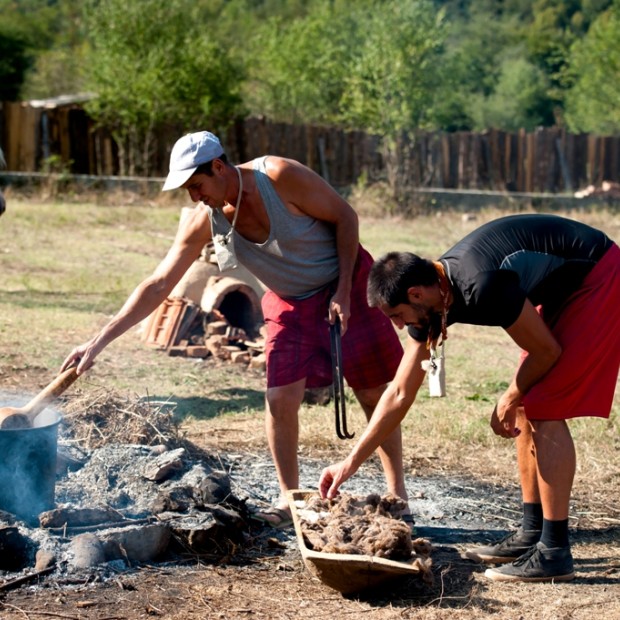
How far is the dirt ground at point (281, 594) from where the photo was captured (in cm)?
388

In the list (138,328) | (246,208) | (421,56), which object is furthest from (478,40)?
(246,208)

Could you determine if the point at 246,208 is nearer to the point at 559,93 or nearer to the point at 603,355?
the point at 603,355

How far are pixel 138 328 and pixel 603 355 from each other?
5.77 m

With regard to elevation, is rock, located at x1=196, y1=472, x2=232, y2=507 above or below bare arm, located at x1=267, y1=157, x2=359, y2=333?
below

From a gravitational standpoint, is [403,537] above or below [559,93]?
below

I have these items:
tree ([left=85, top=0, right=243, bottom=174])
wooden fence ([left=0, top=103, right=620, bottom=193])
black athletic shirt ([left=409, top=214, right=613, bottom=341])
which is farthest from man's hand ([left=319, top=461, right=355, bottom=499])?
tree ([left=85, top=0, right=243, bottom=174])

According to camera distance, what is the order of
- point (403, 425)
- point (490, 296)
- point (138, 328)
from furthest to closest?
1. point (138, 328)
2. point (403, 425)
3. point (490, 296)

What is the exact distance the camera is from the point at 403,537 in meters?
4.02

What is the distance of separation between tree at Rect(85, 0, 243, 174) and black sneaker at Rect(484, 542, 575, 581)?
55.8 feet

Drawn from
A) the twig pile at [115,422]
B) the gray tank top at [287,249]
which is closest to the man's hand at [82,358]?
the gray tank top at [287,249]

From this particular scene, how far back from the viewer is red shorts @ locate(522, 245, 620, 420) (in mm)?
4102

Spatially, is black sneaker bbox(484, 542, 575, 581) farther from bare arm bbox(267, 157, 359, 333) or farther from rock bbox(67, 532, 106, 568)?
rock bbox(67, 532, 106, 568)

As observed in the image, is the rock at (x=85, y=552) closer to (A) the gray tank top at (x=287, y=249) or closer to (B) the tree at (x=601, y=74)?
(A) the gray tank top at (x=287, y=249)

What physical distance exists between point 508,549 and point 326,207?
1747mm
